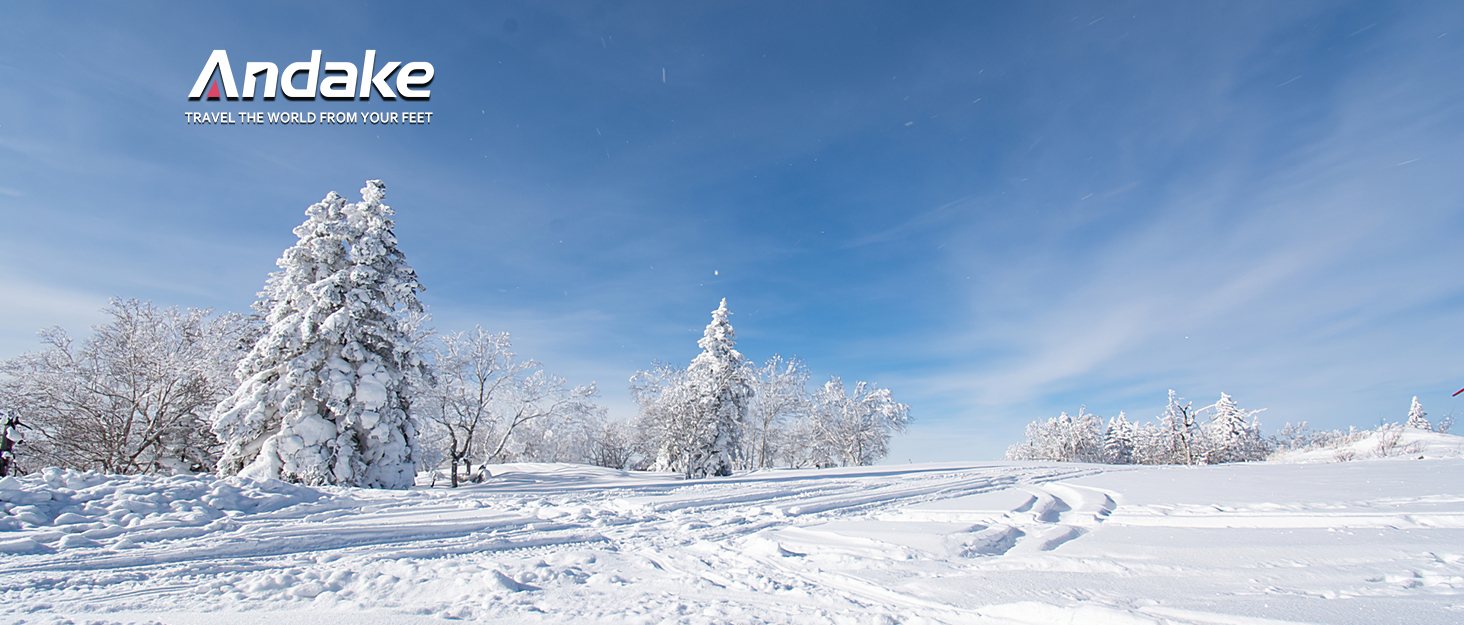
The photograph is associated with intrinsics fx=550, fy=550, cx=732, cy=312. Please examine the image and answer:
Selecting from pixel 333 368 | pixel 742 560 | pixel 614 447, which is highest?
pixel 333 368

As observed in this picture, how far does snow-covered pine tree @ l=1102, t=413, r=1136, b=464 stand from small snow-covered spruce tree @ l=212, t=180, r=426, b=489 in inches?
2792

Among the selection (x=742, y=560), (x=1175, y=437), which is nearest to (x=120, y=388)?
(x=742, y=560)

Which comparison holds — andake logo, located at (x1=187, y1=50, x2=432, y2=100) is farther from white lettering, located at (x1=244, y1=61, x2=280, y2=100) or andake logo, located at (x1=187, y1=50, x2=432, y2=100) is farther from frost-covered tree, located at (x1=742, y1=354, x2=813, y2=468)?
frost-covered tree, located at (x1=742, y1=354, x2=813, y2=468)

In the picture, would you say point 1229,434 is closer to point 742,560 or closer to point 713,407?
point 713,407

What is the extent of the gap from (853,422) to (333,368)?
34363 mm

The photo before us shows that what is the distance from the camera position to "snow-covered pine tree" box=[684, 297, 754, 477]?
27047 mm

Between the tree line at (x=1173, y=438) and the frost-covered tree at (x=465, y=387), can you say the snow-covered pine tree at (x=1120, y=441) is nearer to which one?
the tree line at (x=1173, y=438)

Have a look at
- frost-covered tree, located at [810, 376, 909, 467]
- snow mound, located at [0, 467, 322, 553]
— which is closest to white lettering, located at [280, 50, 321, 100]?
snow mound, located at [0, 467, 322, 553]

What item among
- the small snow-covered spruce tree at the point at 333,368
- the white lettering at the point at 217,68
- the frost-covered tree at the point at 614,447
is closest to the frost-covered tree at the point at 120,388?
the small snow-covered spruce tree at the point at 333,368

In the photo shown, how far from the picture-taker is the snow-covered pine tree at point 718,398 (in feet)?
88.7

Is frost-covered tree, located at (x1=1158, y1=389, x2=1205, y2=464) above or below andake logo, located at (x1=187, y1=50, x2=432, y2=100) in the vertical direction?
below

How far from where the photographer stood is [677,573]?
461cm

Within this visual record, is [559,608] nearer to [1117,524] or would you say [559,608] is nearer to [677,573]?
[677,573]

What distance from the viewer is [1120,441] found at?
205 feet
